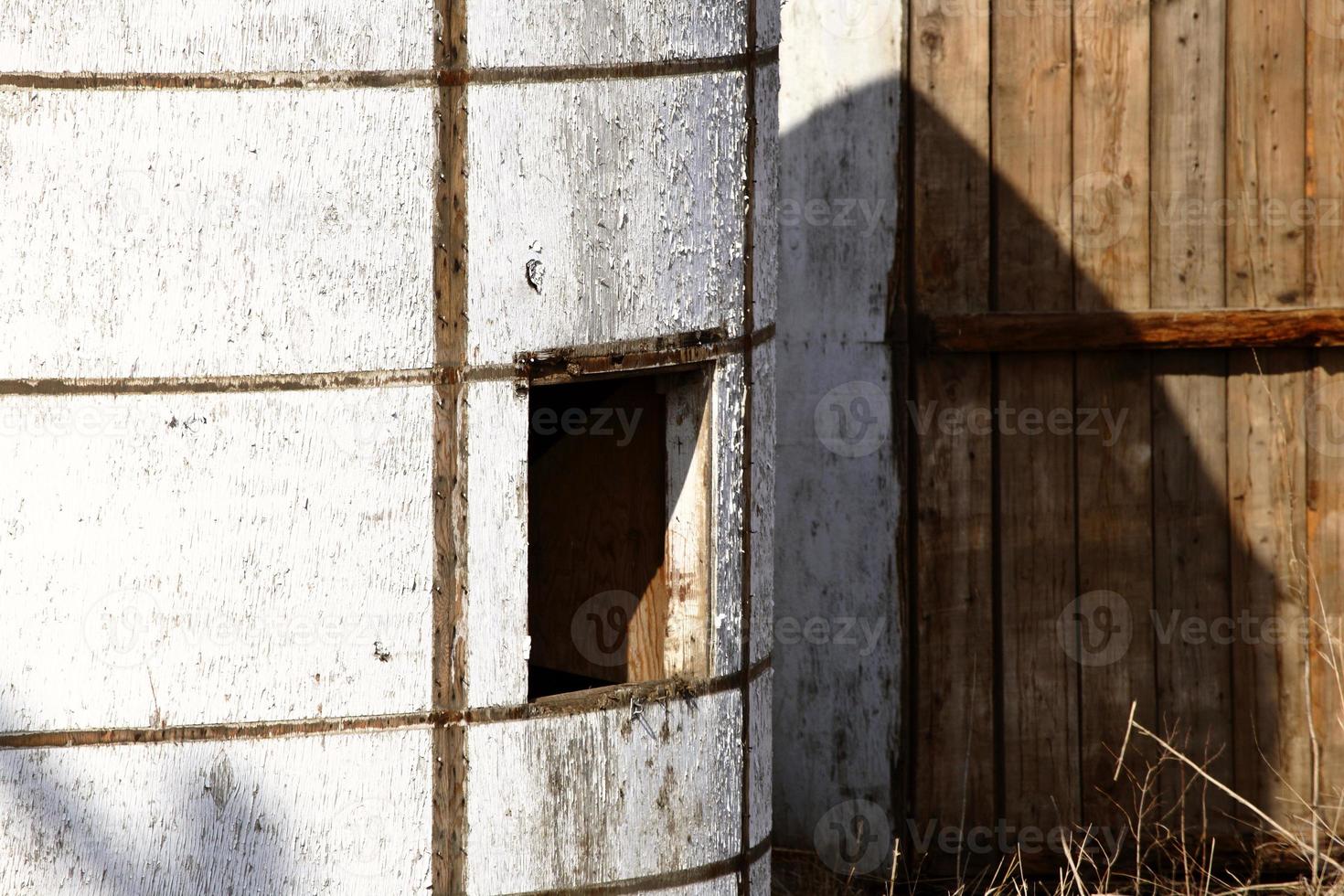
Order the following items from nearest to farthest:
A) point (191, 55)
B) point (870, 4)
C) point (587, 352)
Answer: point (191, 55), point (587, 352), point (870, 4)

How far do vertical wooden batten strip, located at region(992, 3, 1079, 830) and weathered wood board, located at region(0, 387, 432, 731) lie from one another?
2.42 meters

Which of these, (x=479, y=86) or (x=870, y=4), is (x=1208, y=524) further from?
(x=479, y=86)

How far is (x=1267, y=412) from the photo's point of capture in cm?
493

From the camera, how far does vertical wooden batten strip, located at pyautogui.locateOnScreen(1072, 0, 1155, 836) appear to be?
15.8 ft

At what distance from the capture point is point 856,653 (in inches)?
195

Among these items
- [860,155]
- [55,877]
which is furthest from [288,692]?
[860,155]

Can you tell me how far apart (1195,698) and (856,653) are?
111cm

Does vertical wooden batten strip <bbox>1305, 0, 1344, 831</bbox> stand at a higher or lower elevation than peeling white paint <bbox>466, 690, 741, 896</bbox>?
higher

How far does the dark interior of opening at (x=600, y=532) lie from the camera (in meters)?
3.54
